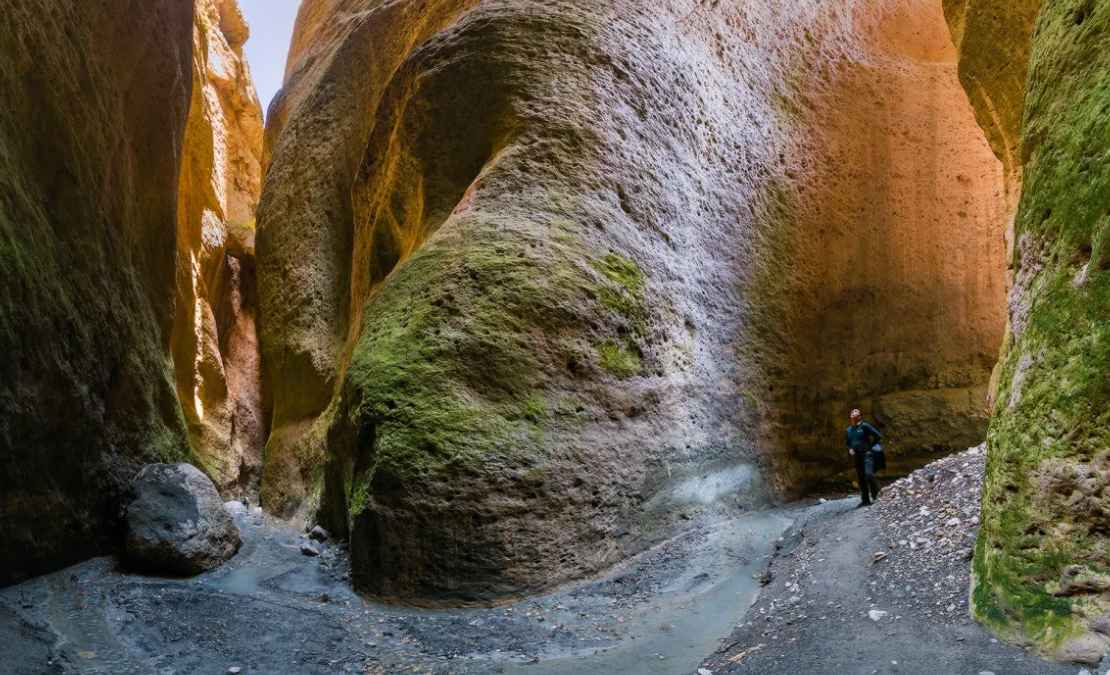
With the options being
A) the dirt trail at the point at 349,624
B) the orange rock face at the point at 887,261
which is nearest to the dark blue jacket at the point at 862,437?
the dirt trail at the point at 349,624

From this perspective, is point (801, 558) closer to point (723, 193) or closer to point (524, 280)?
point (524, 280)

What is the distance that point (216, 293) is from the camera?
15.8 m

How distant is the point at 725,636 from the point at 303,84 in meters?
15.7

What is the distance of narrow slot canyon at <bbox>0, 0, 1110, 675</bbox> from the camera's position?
4.56m

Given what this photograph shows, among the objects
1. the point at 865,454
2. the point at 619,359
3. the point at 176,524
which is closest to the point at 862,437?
the point at 865,454

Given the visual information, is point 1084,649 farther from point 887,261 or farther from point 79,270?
point 887,261

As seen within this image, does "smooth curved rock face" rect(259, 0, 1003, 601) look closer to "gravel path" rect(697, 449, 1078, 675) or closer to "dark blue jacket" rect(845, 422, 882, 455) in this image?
"dark blue jacket" rect(845, 422, 882, 455)

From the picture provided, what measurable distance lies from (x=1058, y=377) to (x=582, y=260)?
4.76 metres

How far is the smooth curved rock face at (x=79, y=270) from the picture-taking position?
5957 millimetres

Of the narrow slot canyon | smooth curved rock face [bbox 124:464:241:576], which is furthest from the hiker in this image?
smooth curved rock face [bbox 124:464:241:576]

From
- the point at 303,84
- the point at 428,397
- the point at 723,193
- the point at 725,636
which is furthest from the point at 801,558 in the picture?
the point at 303,84

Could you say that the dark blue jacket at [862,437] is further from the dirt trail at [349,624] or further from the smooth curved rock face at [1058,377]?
the smooth curved rock face at [1058,377]

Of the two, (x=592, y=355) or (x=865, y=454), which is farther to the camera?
(x=865, y=454)

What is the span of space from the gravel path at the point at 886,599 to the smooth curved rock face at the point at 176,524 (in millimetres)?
4955
